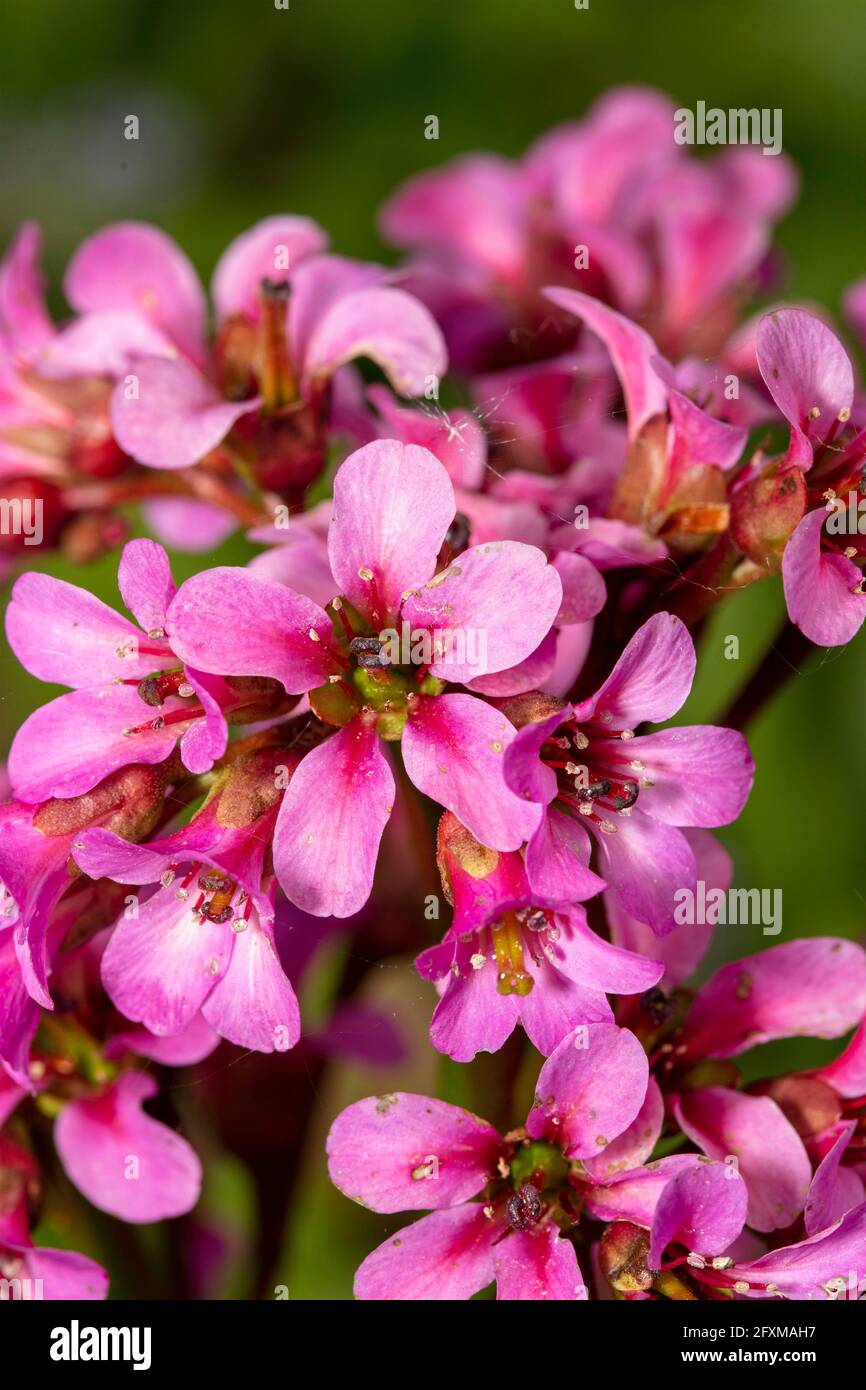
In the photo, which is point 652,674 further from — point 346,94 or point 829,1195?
point 346,94

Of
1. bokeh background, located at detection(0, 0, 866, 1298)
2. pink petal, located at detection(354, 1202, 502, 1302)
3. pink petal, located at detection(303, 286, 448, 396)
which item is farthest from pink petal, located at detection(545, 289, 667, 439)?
bokeh background, located at detection(0, 0, 866, 1298)

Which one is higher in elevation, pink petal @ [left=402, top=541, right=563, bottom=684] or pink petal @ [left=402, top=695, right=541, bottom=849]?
pink petal @ [left=402, top=541, right=563, bottom=684]

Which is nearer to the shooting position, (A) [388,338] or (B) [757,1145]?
(B) [757,1145]

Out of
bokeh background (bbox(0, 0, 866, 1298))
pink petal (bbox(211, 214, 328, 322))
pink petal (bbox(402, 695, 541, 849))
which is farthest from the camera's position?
bokeh background (bbox(0, 0, 866, 1298))

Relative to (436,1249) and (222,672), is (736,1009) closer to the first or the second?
(436,1249)

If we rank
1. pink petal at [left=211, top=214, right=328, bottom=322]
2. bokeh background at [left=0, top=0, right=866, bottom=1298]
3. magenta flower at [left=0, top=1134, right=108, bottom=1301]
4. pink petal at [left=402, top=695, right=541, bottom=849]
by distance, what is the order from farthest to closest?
bokeh background at [left=0, top=0, right=866, bottom=1298] → pink petal at [left=211, top=214, right=328, bottom=322] → magenta flower at [left=0, top=1134, right=108, bottom=1301] → pink petal at [left=402, top=695, right=541, bottom=849]

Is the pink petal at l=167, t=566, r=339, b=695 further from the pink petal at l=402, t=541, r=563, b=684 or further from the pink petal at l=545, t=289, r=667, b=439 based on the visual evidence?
the pink petal at l=545, t=289, r=667, b=439

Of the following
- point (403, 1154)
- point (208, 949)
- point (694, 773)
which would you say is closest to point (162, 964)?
point (208, 949)

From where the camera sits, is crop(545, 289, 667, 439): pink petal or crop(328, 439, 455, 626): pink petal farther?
crop(545, 289, 667, 439): pink petal
